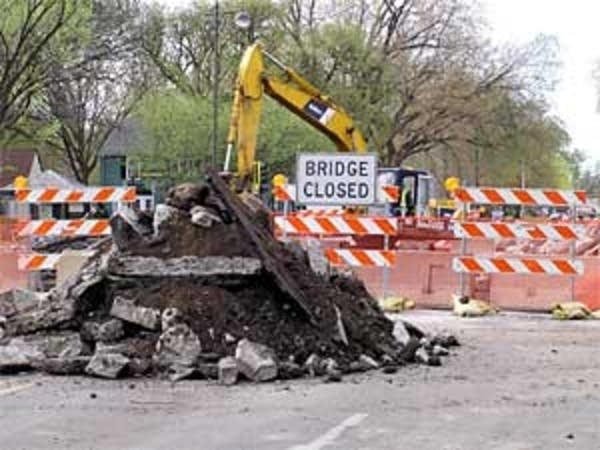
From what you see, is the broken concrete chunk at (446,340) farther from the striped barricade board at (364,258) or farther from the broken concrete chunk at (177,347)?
the striped barricade board at (364,258)

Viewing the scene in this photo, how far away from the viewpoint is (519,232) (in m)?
19.3

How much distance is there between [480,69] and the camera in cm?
5859

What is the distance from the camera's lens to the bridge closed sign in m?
18.8

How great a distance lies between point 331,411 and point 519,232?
31.2ft

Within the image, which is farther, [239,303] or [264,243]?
[264,243]

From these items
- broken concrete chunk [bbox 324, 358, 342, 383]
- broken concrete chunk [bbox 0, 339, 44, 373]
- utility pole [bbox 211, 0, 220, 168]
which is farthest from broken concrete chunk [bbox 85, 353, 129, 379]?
utility pole [bbox 211, 0, 220, 168]

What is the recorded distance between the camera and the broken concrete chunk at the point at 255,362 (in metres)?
11.9

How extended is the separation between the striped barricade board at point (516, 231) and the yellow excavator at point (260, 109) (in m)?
3.49

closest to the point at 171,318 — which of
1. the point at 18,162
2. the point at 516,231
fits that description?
the point at 516,231

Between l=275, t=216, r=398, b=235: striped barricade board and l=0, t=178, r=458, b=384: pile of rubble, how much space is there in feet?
17.0

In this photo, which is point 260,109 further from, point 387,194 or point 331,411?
point 331,411

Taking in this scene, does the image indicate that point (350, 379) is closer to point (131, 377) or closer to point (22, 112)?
point (131, 377)

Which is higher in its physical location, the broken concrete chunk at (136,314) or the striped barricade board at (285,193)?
the striped barricade board at (285,193)

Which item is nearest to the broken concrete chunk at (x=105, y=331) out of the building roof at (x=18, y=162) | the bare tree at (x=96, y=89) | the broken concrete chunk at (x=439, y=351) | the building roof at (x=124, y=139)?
the broken concrete chunk at (x=439, y=351)
